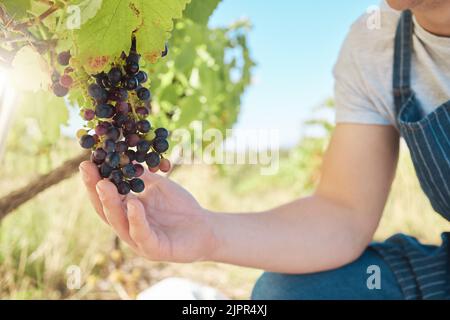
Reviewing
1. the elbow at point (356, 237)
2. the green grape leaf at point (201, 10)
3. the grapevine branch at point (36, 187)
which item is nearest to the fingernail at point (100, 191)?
the green grape leaf at point (201, 10)

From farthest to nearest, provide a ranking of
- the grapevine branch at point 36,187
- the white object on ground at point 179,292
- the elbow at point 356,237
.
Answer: the grapevine branch at point 36,187
the white object on ground at point 179,292
the elbow at point 356,237

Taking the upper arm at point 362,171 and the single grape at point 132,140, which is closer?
the single grape at point 132,140

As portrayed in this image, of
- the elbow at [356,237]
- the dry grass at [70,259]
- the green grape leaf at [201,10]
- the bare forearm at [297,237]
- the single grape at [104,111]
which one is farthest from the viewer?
the dry grass at [70,259]

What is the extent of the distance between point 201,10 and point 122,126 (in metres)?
0.40

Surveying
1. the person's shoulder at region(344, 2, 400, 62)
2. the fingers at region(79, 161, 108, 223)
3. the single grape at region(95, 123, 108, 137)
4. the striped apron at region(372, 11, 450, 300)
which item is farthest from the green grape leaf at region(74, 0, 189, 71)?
the person's shoulder at region(344, 2, 400, 62)

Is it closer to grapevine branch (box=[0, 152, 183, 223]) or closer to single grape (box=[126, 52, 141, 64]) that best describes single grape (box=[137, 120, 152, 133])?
single grape (box=[126, 52, 141, 64])

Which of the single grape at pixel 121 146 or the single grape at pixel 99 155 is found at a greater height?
the single grape at pixel 121 146

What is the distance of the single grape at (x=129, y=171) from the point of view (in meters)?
1.02

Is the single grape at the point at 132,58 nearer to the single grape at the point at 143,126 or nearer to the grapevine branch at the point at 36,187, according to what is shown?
the single grape at the point at 143,126

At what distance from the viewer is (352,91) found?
1.83 m

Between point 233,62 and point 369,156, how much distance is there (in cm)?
148

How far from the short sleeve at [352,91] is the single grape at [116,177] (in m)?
0.94

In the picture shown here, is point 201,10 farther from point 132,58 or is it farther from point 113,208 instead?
point 113,208

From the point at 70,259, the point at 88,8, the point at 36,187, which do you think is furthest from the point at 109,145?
the point at 70,259
